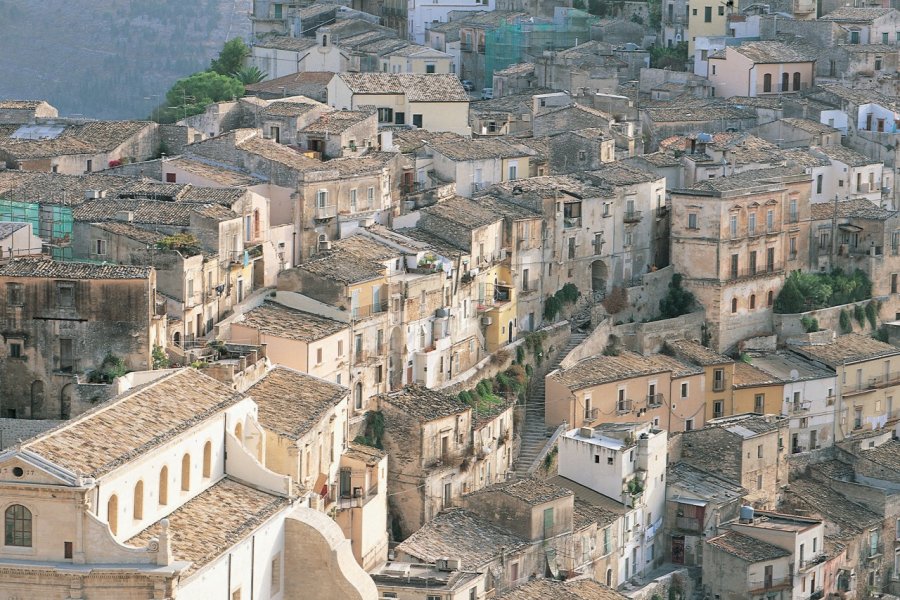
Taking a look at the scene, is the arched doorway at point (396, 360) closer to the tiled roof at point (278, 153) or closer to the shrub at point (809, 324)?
the tiled roof at point (278, 153)

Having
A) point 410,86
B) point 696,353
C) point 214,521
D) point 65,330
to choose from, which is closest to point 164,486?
point 214,521

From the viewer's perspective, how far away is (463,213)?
77188mm

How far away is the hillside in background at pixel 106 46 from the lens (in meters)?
111

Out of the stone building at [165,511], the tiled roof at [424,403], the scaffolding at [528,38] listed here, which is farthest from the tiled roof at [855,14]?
the stone building at [165,511]

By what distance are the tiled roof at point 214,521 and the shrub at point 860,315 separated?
3161cm

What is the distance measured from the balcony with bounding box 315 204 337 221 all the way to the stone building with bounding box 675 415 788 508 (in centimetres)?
1149

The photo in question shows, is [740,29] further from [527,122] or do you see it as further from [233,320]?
[233,320]

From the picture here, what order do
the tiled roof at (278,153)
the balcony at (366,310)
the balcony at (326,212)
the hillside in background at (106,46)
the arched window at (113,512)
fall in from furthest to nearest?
the hillside in background at (106,46) → the tiled roof at (278,153) → the balcony at (326,212) → the balcony at (366,310) → the arched window at (113,512)

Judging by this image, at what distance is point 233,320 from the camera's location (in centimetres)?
6769

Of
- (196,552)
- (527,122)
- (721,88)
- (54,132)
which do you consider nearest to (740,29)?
(721,88)

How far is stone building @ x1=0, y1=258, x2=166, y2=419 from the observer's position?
6234 centimetres

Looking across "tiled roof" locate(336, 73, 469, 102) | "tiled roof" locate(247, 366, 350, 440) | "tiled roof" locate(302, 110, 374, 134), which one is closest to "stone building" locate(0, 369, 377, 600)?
"tiled roof" locate(247, 366, 350, 440)

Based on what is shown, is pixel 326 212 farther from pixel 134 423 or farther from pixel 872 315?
pixel 134 423

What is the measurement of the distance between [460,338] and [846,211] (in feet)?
55.3
